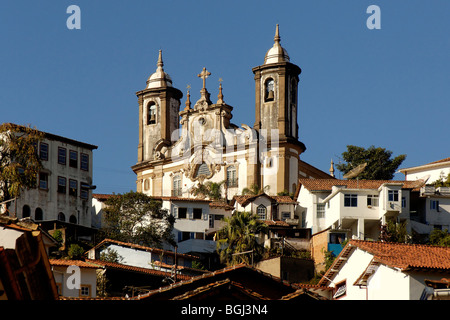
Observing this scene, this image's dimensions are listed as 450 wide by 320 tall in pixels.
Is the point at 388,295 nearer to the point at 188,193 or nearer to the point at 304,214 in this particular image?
the point at 304,214

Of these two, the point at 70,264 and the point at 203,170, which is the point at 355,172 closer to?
the point at 203,170

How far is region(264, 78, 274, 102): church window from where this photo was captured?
99125 mm

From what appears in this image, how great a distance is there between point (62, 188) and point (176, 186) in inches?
898

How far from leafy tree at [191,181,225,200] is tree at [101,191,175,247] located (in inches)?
509

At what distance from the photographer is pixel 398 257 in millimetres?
33938

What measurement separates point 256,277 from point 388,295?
6769 mm

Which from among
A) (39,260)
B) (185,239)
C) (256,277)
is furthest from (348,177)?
(39,260)

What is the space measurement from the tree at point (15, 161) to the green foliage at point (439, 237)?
92.1 ft

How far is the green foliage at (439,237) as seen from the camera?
71.2 metres

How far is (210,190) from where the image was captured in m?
92.4

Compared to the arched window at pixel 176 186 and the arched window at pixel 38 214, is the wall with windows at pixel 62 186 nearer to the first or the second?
the arched window at pixel 38 214

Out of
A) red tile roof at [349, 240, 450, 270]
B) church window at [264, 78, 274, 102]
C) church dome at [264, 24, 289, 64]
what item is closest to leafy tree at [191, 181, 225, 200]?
church window at [264, 78, 274, 102]

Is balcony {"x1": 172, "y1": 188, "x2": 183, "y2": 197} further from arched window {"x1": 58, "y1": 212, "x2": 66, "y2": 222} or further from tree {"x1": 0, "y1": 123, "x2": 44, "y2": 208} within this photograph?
tree {"x1": 0, "y1": 123, "x2": 44, "y2": 208}

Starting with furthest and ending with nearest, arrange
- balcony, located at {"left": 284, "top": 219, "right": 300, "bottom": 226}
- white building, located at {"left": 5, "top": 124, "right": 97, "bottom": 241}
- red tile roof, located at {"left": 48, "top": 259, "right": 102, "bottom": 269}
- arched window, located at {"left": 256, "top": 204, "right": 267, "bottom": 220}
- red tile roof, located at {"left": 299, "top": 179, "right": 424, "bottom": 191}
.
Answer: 1. arched window, located at {"left": 256, "top": 204, "right": 267, "bottom": 220}
2. balcony, located at {"left": 284, "top": 219, "right": 300, "bottom": 226}
3. red tile roof, located at {"left": 299, "top": 179, "right": 424, "bottom": 191}
4. white building, located at {"left": 5, "top": 124, "right": 97, "bottom": 241}
5. red tile roof, located at {"left": 48, "top": 259, "right": 102, "bottom": 269}
